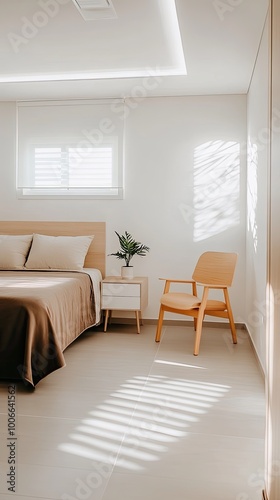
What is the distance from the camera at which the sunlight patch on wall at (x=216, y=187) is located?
486 cm

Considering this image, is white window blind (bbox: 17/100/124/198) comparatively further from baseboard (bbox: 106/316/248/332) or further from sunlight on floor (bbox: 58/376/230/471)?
sunlight on floor (bbox: 58/376/230/471)

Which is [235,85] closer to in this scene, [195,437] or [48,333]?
[48,333]

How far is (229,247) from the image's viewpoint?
4.90 m

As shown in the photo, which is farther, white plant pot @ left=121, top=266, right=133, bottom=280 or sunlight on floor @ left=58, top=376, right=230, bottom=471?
white plant pot @ left=121, top=266, right=133, bottom=280

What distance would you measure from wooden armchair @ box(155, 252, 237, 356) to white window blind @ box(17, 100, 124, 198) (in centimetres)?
133

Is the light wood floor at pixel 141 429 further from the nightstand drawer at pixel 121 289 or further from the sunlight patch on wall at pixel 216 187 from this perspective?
the sunlight patch on wall at pixel 216 187

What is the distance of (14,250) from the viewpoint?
479 cm

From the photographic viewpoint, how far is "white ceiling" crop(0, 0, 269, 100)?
10.1 ft

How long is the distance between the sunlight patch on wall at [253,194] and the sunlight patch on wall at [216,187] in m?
0.30

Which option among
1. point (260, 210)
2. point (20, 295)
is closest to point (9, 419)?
point (20, 295)

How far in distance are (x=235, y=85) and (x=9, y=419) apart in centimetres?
375

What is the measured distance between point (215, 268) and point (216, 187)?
990 mm

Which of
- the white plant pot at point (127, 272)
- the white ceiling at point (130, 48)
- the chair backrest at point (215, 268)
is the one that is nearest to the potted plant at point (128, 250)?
the white plant pot at point (127, 272)

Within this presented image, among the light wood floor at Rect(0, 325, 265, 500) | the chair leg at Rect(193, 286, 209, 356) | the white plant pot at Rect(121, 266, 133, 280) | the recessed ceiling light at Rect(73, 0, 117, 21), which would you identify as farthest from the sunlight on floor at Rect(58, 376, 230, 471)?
the recessed ceiling light at Rect(73, 0, 117, 21)
